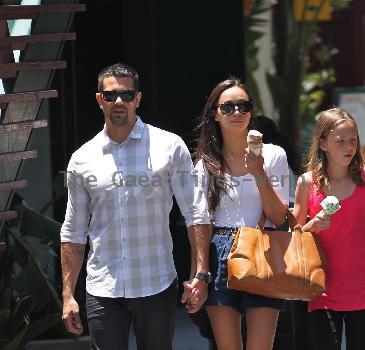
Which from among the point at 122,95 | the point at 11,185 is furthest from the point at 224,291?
the point at 11,185

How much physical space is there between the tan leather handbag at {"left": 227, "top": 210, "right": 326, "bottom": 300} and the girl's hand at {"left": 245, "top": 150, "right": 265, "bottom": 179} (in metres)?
0.28

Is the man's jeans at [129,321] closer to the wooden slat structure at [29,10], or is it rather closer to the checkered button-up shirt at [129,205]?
the checkered button-up shirt at [129,205]

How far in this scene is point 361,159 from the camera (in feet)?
17.7

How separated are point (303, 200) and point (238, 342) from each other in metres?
0.78

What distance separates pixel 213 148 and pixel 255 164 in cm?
45

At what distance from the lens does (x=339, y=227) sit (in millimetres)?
5250

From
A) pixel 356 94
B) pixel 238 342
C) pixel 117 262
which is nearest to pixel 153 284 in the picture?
pixel 117 262

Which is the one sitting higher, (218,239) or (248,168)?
(248,168)

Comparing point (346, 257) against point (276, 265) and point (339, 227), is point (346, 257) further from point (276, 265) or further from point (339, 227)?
point (276, 265)

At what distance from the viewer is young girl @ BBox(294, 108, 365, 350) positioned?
5.20 meters

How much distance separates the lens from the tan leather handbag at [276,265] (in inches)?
201

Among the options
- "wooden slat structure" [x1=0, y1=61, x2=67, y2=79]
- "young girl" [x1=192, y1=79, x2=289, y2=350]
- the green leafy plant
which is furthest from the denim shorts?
the green leafy plant

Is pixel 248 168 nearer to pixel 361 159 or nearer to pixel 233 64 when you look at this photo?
pixel 361 159

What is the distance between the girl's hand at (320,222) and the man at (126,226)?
54 cm
